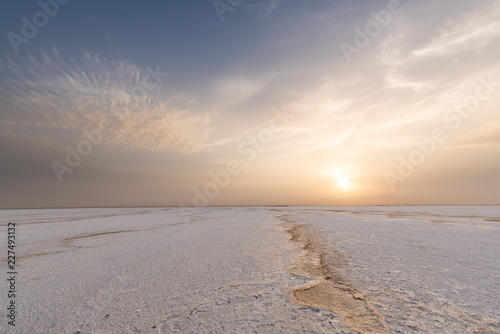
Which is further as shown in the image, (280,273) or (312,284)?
(280,273)

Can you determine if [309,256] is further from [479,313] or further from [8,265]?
[8,265]

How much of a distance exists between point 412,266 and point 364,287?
1.56 meters

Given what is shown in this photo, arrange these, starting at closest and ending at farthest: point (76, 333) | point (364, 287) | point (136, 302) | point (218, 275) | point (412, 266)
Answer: point (76, 333)
point (136, 302)
point (364, 287)
point (218, 275)
point (412, 266)

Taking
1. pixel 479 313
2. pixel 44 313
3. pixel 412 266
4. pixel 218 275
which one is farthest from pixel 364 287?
pixel 44 313

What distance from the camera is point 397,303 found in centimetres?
274

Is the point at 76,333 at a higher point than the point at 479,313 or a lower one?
lower

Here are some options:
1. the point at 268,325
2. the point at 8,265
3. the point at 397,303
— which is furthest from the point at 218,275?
the point at 8,265

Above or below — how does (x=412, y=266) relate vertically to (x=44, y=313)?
above

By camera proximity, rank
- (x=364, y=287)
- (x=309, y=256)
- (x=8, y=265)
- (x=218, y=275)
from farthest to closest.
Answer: (x=309, y=256), (x=8, y=265), (x=218, y=275), (x=364, y=287)

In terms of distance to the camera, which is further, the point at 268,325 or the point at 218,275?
the point at 218,275

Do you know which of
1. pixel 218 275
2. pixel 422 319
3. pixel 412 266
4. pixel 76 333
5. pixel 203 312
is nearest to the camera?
pixel 76 333

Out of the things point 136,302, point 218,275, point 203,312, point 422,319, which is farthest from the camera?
point 218,275

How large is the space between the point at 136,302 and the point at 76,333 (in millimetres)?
688

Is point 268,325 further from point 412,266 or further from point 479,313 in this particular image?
point 412,266
